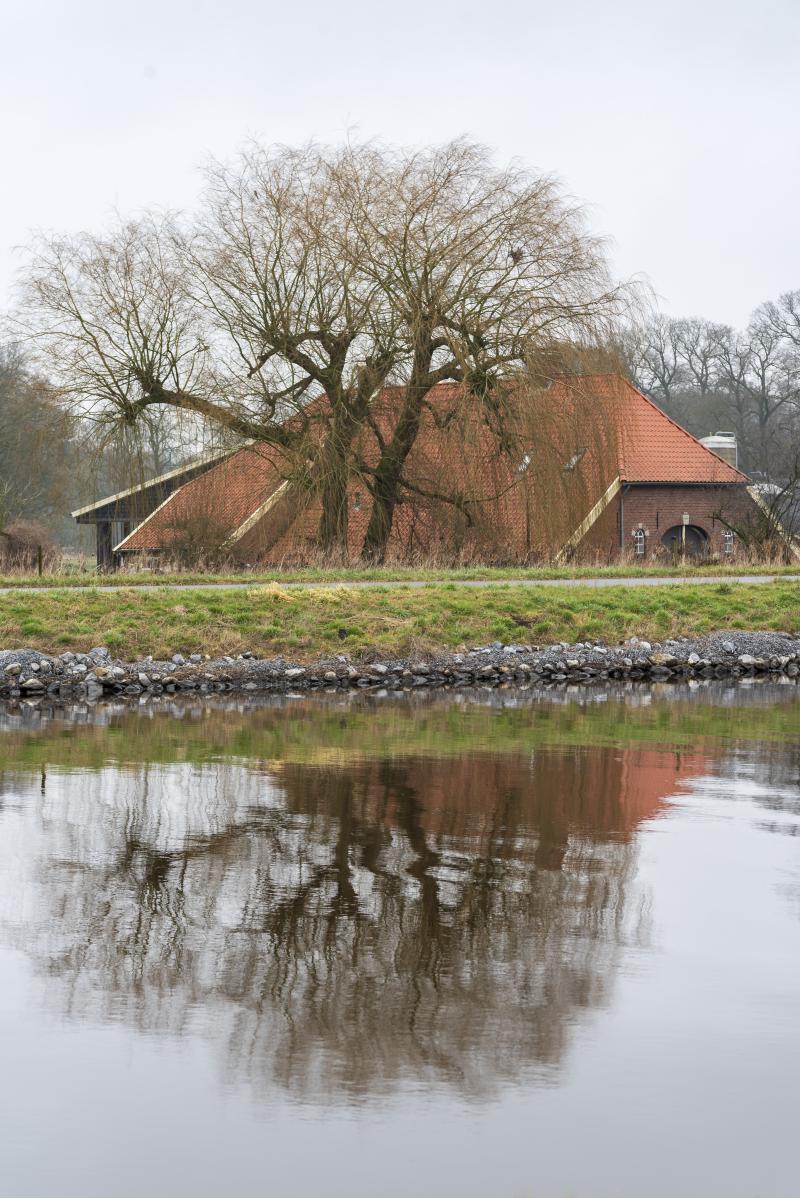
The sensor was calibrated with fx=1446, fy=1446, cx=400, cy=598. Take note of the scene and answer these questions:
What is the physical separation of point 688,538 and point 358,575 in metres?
20.4

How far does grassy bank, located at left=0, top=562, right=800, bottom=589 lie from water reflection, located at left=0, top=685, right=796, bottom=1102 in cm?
1349

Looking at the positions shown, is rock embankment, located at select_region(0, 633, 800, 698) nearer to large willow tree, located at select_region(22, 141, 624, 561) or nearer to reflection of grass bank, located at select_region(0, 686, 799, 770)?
reflection of grass bank, located at select_region(0, 686, 799, 770)

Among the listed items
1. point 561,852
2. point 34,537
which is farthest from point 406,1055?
point 34,537

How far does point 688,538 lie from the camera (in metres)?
46.3

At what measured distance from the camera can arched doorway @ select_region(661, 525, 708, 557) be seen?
45.3m

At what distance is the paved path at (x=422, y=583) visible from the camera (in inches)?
984

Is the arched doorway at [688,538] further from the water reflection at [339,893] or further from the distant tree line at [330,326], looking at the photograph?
the water reflection at [339,893]

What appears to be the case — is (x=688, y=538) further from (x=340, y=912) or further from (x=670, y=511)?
(x=340, y=912)

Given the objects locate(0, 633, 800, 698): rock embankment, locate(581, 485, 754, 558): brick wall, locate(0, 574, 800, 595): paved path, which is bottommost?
locate(0, 633, 800, 698): rock embankment

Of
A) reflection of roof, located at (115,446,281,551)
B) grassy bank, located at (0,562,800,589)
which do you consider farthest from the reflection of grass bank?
reflection of roof, located at (115,446,281,551)

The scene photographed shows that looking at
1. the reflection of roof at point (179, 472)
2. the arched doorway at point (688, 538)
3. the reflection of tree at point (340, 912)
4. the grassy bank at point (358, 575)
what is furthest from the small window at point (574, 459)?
the reflection of tree at point (340, 912)

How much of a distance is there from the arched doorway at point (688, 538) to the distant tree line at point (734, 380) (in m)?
22.8

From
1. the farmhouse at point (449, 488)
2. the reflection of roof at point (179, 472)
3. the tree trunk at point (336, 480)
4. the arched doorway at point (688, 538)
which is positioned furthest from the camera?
the arched doorway at point (688, 538)

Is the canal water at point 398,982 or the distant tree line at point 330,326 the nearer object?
the canal water at point 398,982
